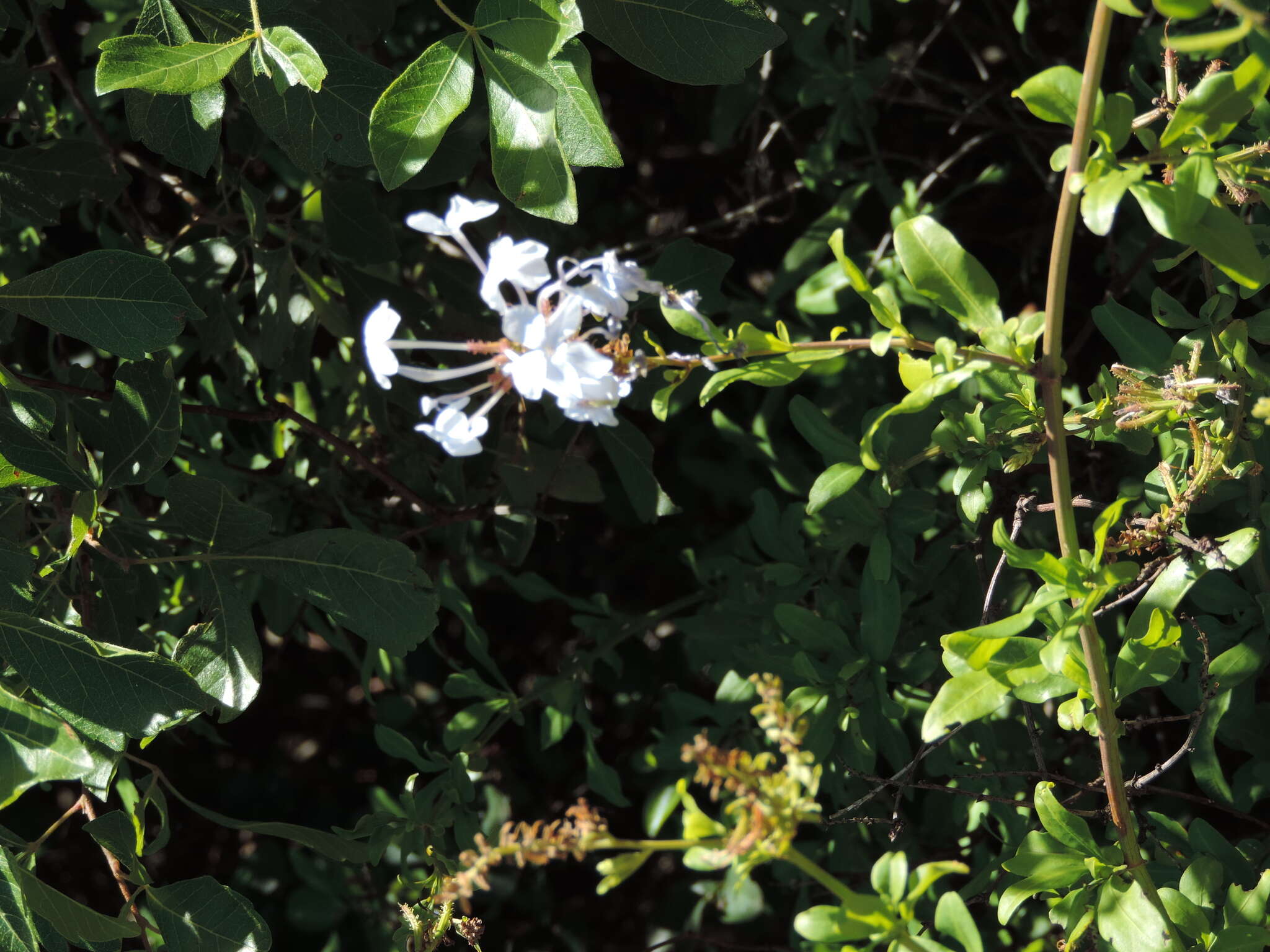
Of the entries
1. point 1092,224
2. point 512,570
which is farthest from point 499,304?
point 512,570

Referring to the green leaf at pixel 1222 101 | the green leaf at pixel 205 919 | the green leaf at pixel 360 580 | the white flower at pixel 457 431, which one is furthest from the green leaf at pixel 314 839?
the green leaf at pixel 1222 101

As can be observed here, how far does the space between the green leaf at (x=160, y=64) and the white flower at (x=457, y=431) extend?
1.23ft

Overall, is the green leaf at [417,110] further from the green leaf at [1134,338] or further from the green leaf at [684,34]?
the green leaf at [1134,338]

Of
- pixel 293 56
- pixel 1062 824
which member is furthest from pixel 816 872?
pixel 293 56

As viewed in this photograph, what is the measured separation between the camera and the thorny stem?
2.27 ft

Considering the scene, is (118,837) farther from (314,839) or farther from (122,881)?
(314,839)

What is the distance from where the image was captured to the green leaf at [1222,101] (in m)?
0.70

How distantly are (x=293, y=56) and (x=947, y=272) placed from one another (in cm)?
59

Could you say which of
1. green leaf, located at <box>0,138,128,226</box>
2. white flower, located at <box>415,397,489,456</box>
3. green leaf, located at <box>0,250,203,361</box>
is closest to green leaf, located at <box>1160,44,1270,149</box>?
white flower, located at <box>415,397,489,456</box>

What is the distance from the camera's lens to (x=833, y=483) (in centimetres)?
108

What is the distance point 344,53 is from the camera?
1.06m

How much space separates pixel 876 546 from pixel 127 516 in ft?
3.05

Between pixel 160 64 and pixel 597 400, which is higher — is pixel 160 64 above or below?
above

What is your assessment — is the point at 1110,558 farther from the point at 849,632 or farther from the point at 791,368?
the point at 849,632
